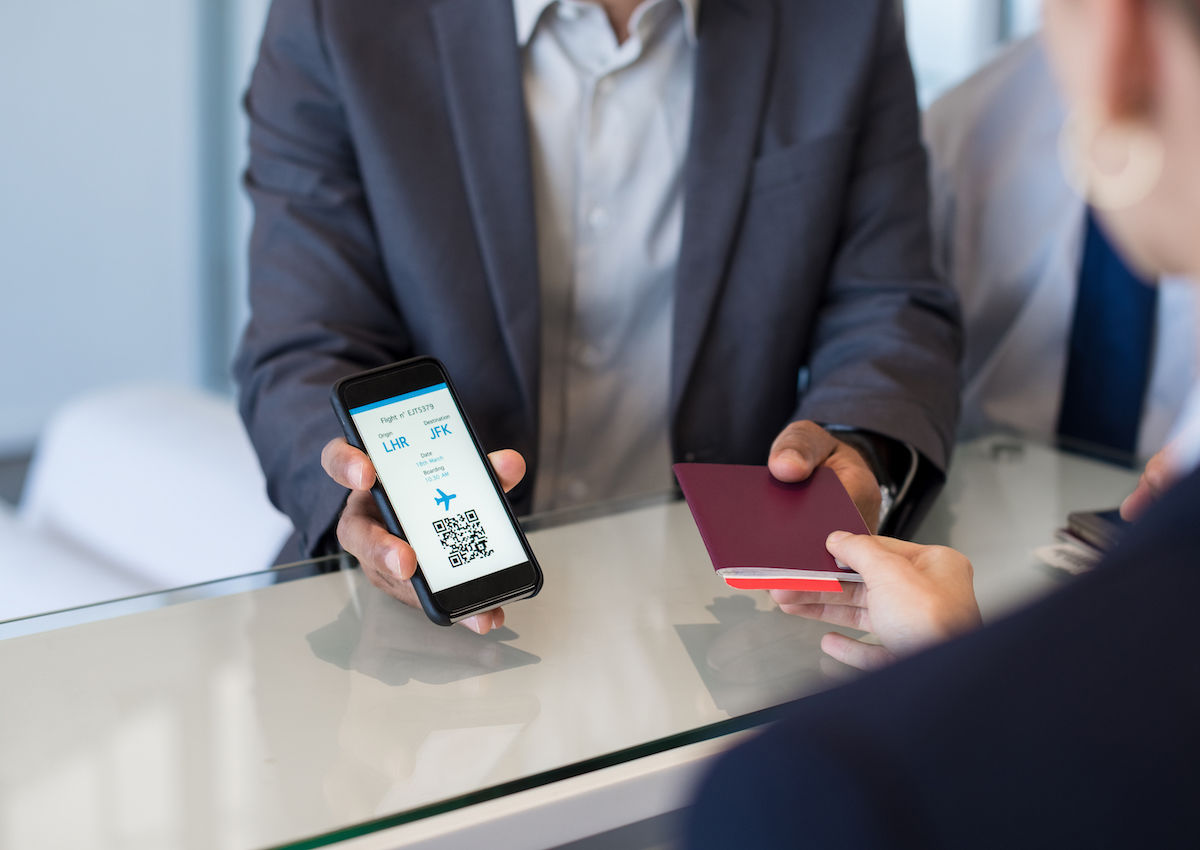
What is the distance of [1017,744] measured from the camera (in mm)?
284

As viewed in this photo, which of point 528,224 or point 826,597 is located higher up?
point 528,224

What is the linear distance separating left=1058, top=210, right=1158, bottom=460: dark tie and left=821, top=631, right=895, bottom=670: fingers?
2.49ft

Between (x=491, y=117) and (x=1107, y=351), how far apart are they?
2.55ft

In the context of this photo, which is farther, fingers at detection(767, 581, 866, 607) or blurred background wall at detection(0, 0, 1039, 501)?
blurred background wall at detection(0, 0, 1039, 501)

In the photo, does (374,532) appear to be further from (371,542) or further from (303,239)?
(303,239)

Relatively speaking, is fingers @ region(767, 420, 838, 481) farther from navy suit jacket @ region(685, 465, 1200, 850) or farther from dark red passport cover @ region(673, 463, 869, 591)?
navy suit jacket @ region(685, 465, 1200, 850)

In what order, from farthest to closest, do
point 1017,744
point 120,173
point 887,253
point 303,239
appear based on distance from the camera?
point 120,173
point 887,253
point 303,239
point 1017,744

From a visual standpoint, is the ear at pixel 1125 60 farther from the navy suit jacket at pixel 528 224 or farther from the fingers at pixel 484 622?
the navy suit jacket at pixel 528 224

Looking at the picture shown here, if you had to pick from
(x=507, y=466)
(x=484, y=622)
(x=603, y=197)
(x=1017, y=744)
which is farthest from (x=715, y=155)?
(x=1017, y=744)

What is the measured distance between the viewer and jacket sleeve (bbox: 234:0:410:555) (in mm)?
965

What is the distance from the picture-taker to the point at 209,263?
3223mm

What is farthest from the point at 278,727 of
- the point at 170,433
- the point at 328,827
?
the point at 170,433

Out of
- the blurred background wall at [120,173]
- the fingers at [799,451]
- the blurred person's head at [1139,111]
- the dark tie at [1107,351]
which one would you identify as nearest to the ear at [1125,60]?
the blurred person's head at [1139,111]

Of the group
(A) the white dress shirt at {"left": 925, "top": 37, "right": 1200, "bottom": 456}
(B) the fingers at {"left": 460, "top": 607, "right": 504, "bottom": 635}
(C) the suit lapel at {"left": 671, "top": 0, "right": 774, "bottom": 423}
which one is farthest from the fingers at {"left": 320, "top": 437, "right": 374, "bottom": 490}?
(A) the white dress shirt at {"left": 925, "top": 37, "right": 1200, "bottom": 456}
